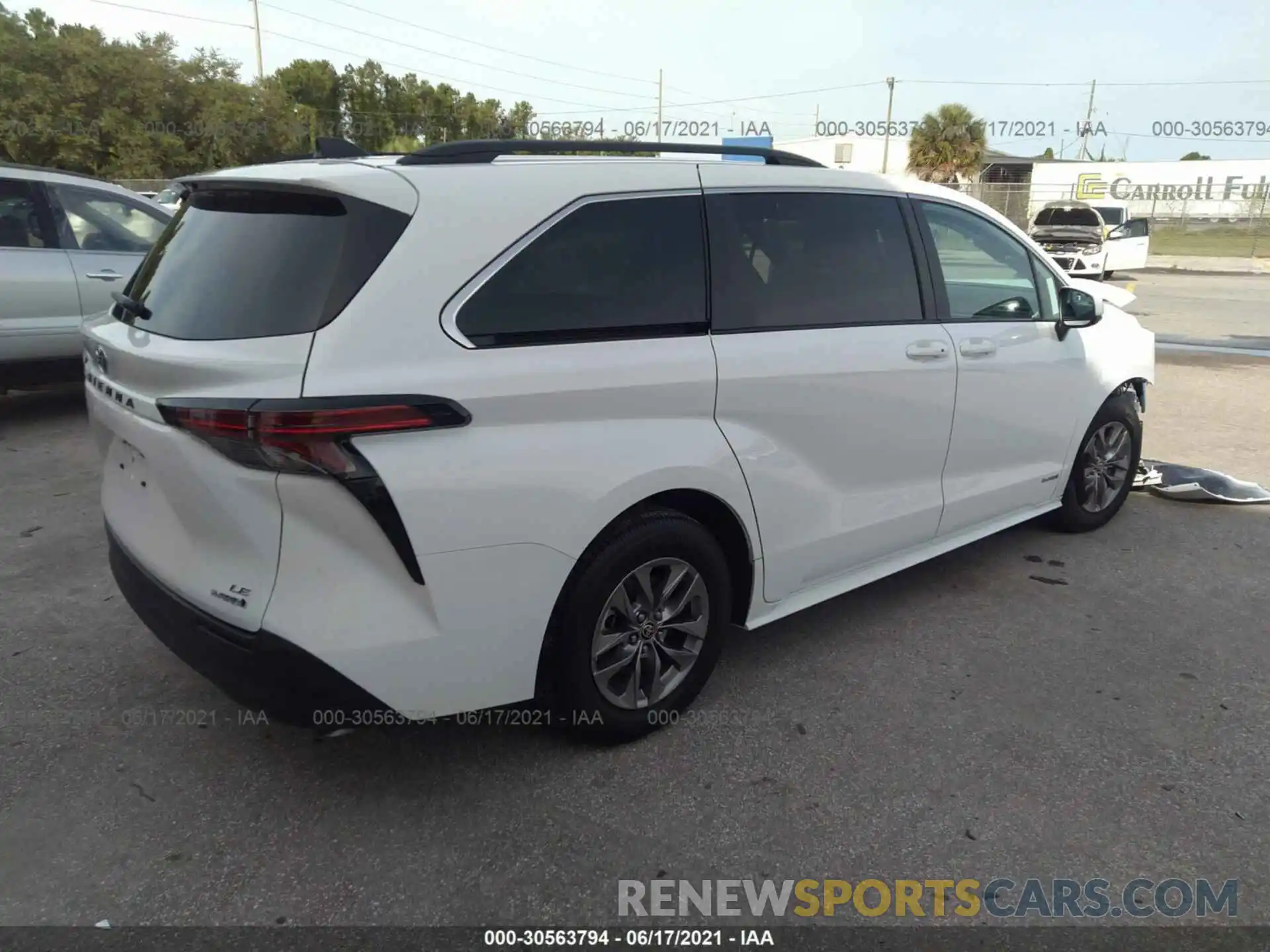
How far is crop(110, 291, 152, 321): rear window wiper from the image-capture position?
2711 millimetres

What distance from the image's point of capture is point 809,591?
3.44 meters

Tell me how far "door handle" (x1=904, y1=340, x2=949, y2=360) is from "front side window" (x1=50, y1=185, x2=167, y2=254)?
5.55 meters

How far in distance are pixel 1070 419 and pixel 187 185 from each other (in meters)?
3.92

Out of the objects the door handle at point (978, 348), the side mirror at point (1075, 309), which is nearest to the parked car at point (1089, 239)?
the side mirror at point (1075, 309)

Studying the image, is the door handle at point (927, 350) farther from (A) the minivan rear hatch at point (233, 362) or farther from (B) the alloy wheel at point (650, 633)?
(A) the minivan rear hatch at point (233, 362)

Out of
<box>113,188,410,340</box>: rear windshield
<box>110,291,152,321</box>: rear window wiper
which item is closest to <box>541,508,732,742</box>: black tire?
<box>113,188,410,340</box>: rear windshield

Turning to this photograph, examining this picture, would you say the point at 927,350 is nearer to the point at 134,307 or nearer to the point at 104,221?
the point at 134,307

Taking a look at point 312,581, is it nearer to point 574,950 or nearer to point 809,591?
point 574,950

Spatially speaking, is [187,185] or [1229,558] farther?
[1229,558]

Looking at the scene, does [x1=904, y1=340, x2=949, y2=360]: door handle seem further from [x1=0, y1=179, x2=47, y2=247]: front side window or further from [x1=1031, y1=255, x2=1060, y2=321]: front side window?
[x1=0, y1=179, x2=47, y2=247]: front side window

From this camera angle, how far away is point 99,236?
6793 mm

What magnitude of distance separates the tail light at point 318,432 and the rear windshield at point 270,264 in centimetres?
22

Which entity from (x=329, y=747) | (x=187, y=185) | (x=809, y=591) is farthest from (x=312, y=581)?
(x=809, y=591)

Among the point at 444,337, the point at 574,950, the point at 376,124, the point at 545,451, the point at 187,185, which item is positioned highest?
the point at 376,124
